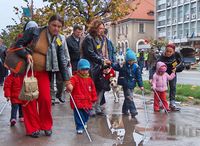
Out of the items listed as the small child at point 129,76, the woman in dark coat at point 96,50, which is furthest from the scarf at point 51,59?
the small child at point 129,76

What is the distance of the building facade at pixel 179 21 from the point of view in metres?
69.3

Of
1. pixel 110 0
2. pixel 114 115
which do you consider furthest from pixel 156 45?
pixel 114 115

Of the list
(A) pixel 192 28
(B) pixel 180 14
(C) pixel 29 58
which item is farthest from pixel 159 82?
(B) pixel 180 14

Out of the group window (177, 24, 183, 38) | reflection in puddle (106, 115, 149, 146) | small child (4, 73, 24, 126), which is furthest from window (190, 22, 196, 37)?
small child (4, 73, 24, 126)

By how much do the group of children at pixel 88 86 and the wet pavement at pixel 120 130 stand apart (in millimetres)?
258

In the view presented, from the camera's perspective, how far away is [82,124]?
7.05m

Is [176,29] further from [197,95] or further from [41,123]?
[41,123]

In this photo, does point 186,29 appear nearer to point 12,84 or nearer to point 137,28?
point 137,28

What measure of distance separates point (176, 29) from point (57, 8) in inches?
2469

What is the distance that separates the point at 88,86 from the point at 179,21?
7140cm

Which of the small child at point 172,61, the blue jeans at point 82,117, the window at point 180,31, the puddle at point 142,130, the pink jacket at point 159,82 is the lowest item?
the puddle at point 142,130

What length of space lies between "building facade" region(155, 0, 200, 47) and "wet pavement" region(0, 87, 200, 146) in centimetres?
5860

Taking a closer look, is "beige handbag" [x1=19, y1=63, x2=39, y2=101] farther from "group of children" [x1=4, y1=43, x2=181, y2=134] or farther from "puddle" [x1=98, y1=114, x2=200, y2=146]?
"puddle" [x1=98, y1=114, x2=200, y2=146]

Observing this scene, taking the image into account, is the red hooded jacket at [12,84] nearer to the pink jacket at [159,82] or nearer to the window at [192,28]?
the pink jacket at [159,82]
